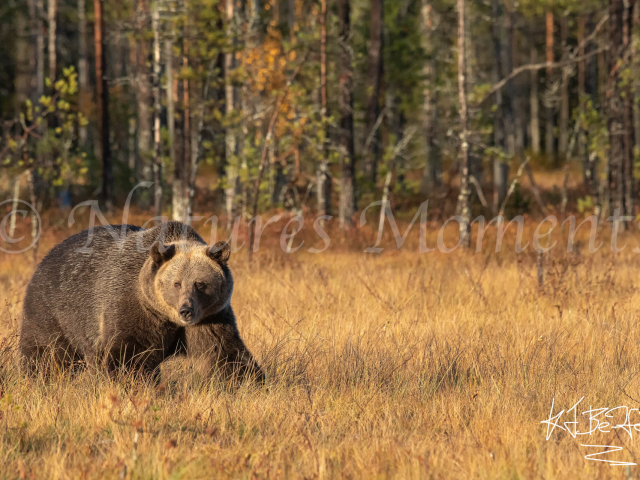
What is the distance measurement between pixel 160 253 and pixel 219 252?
16.1 inches

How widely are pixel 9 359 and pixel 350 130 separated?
12.0 meters

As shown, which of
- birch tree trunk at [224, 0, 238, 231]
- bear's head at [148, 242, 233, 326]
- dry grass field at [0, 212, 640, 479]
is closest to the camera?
dry grass field at [0, 212, 640, 479]

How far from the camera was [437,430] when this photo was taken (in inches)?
167

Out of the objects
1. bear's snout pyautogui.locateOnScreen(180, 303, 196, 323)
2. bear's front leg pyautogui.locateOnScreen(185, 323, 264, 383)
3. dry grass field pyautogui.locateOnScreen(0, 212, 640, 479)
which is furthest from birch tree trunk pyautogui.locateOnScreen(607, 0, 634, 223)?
bear's snout pyautogui.locateOnScreen(180, 303, 196, 323)

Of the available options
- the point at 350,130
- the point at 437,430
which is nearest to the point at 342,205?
the point at 350,130

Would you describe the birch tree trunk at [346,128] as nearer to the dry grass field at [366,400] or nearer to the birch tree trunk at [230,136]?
the birch tree trunk at [230,136]

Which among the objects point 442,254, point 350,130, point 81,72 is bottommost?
point 442,254

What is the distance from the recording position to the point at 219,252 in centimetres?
504

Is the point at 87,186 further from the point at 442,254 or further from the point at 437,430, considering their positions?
the point at 437,430
